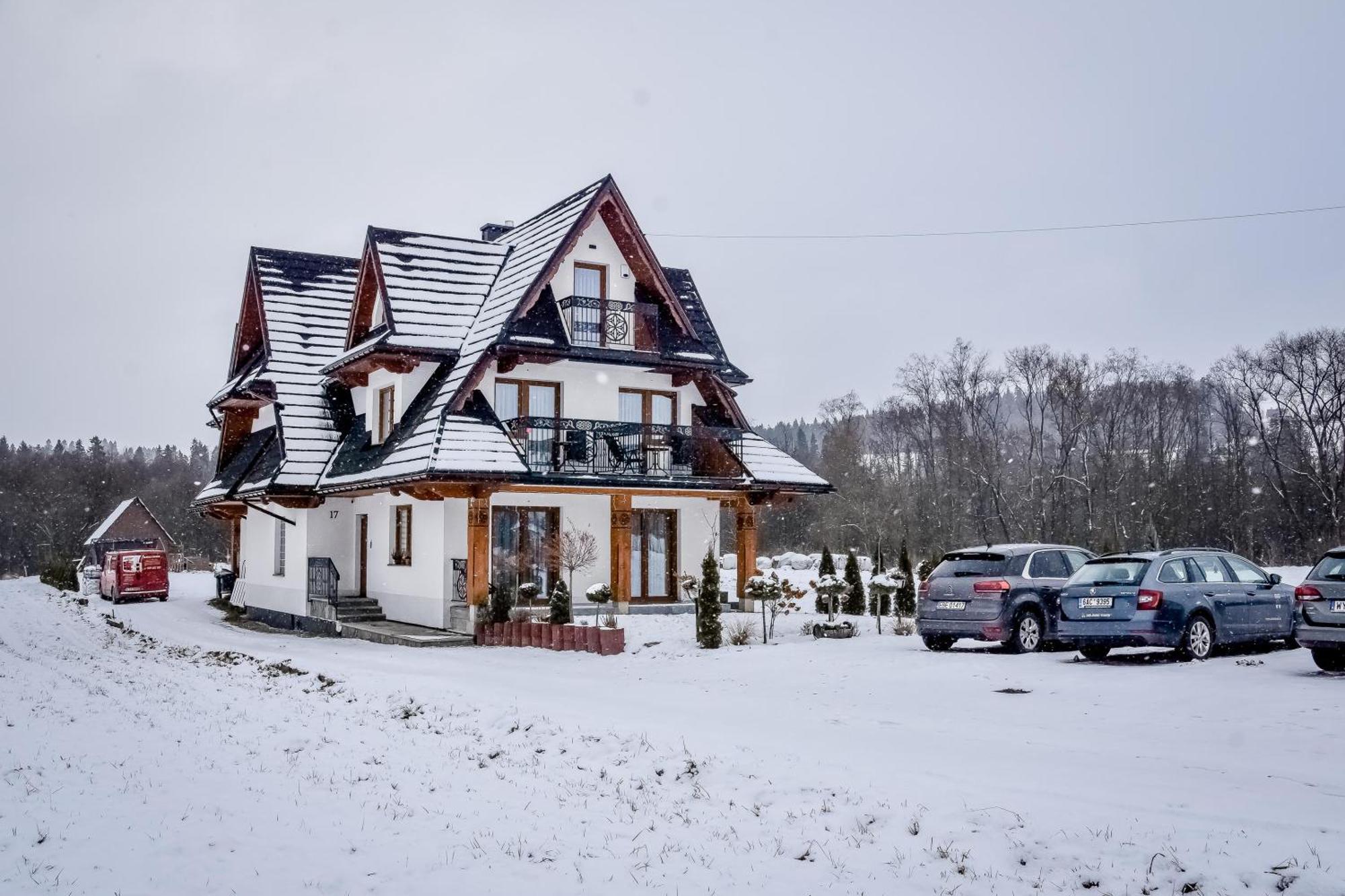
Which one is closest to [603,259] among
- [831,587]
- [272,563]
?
[831,587]

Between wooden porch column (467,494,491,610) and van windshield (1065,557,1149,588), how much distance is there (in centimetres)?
1137

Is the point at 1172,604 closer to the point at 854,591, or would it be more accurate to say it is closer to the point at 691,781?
the point at 691,781

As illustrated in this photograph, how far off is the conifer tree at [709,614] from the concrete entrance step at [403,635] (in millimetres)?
4766

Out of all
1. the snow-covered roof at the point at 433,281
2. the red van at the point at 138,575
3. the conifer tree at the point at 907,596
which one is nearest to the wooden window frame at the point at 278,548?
the snow-covered roof at the point at 433,281

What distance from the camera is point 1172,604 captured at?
1484cm

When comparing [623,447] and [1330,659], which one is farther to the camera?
[623,447]

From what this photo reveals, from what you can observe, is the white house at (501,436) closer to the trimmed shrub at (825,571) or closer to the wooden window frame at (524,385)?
the wooden window frame at (524,385)

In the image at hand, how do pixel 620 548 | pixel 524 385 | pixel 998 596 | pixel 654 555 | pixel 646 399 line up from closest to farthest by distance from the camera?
pixel 998 596, pixel 620 548, pixel 524 385, pixel 654 555, pixel 646 399

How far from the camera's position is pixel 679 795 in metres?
8.49

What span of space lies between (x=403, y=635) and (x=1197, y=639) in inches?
564

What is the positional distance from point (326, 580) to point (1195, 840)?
2290cm

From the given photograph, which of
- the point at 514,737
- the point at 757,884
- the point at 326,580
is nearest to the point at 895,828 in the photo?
the point at 757,884

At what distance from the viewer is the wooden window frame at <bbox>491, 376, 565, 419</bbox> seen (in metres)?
24.9

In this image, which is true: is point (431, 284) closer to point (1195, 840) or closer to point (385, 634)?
point (385, 634)
